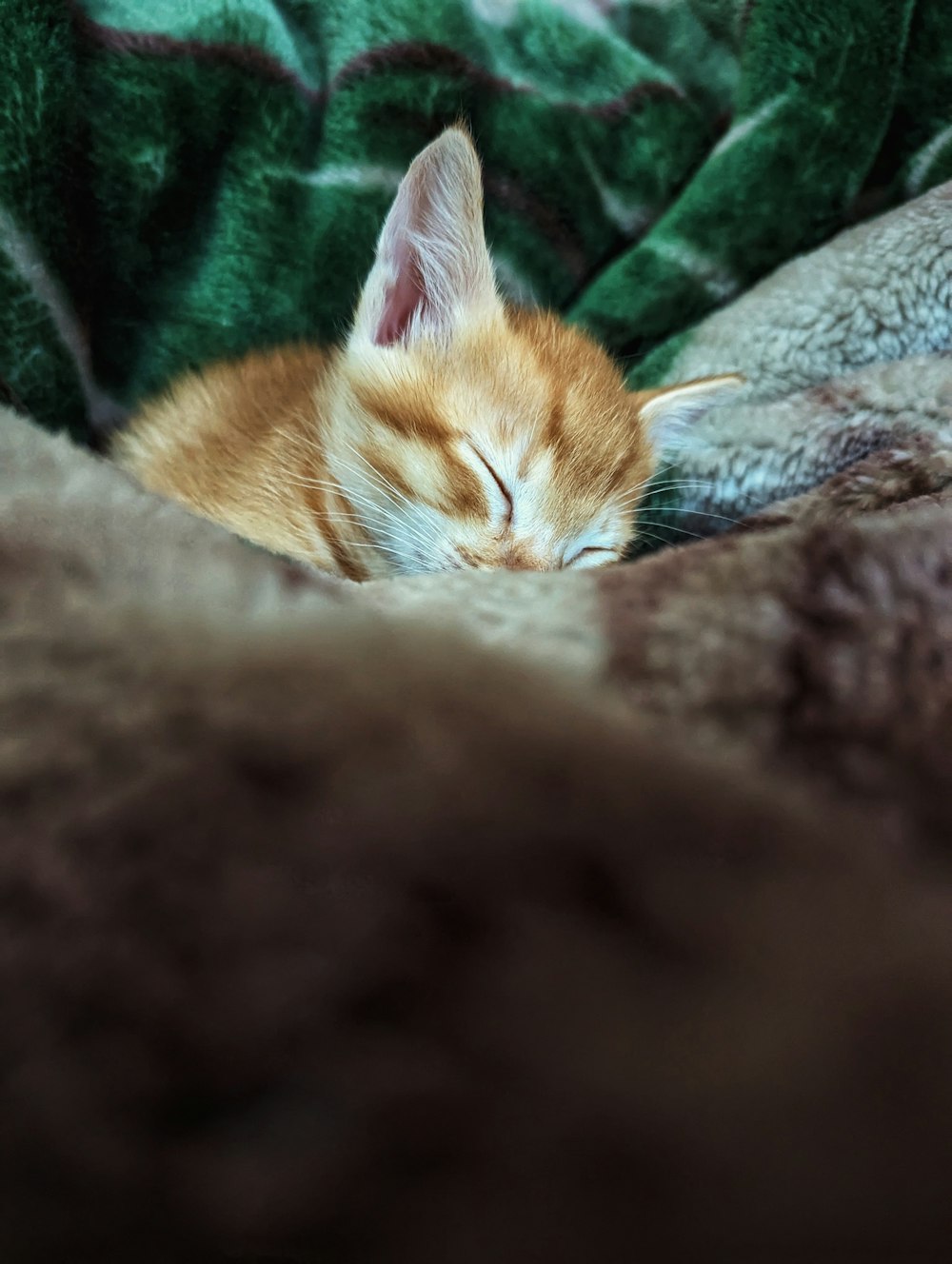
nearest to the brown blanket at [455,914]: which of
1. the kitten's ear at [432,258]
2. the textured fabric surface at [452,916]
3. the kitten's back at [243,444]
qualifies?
the textured fabric surface at [452,916]

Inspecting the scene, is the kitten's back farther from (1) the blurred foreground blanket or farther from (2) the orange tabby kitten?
(1) the blurred foreground blanket

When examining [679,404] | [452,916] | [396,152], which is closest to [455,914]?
[452,916]

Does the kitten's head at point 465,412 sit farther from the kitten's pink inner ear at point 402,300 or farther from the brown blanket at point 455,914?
the brown blanket at point 455,914

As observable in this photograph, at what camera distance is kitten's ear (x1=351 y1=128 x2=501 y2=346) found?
80 centimetres

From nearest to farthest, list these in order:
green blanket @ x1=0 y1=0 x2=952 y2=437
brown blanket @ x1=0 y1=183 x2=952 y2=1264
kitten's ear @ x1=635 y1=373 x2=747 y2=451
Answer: brown blanket @ x1=0 y1=183 x2=952 y2=1264 < green blanket @ x1=0 y1=0 x2=952 y2=437 < kitten's ear @ x1=635 y1=373 x2=747 y2=451

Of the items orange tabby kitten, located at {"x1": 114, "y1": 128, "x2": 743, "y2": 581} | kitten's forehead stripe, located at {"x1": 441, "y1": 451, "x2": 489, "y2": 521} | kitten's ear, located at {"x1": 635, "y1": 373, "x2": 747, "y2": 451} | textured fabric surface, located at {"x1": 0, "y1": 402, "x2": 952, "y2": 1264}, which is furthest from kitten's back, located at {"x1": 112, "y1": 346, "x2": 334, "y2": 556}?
textured fabric surface, located at {"x1": 0, "y1": 402, "x2": 952, "y2": 1264}

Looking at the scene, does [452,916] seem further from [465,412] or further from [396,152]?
[396,152]

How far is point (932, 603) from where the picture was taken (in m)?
0.35

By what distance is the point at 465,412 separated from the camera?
2.75ft

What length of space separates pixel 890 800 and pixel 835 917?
0.20ft

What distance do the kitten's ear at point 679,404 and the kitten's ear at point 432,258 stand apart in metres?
0.21

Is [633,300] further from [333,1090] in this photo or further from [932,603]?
[333,1090]

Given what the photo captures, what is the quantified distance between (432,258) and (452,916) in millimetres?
790

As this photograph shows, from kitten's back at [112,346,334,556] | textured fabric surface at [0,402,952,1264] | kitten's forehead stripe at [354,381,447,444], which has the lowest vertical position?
kitten's back at [112,346,334,556]
